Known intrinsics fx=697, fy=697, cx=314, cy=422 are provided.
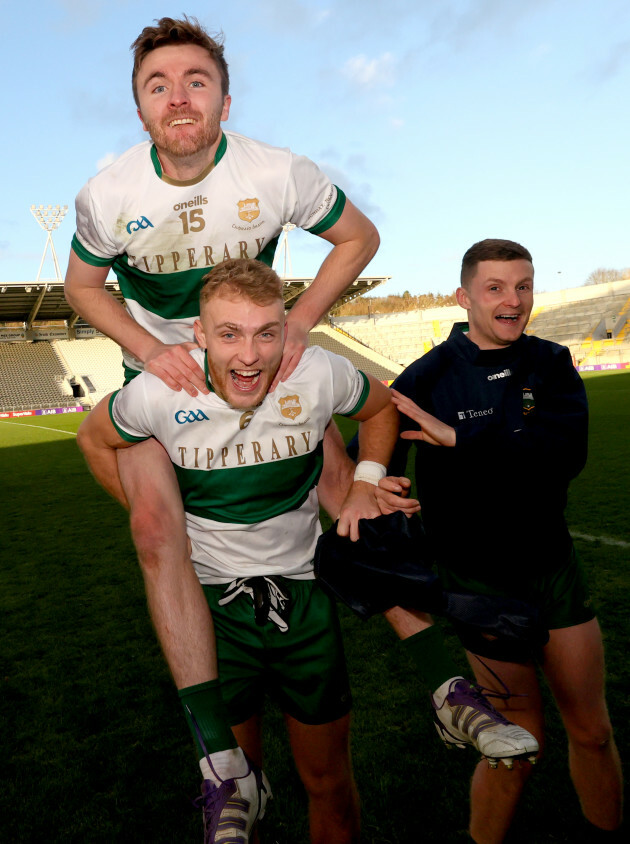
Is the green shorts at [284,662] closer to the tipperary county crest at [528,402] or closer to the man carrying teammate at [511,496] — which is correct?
the man carrying teammate at [511,496]

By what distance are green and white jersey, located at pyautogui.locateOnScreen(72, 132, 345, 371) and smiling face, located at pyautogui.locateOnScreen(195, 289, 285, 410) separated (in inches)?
15.7

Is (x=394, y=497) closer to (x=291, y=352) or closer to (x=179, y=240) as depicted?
(x=291, y=352)

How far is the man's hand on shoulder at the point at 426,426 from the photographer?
245 centimetres

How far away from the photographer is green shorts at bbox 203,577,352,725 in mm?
2295

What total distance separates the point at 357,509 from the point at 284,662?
57cm

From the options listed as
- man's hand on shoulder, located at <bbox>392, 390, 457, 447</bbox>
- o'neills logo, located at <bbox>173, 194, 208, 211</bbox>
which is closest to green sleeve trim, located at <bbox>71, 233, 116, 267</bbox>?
o'neills logo, located at <bbox>173, 194, 208, 211</bbox>

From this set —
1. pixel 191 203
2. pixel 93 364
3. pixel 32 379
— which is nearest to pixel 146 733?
pixel 191 203

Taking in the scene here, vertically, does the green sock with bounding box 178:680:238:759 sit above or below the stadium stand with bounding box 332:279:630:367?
below

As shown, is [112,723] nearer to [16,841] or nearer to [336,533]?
[16,841]

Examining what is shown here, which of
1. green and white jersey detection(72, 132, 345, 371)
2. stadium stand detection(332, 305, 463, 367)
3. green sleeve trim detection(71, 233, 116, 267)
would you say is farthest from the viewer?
stadium stand detection(332, 305, 463, 367)

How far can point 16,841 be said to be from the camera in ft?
8.77

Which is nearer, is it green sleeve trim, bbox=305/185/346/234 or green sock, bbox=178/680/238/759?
green sock, bbox=178/680/238/759

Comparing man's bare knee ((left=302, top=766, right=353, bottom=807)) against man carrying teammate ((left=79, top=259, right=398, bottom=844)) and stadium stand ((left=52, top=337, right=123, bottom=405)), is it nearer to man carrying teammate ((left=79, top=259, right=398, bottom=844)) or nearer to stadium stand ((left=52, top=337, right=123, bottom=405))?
man carrying teammate ((left=79, top=259, right=398, bottom=844))

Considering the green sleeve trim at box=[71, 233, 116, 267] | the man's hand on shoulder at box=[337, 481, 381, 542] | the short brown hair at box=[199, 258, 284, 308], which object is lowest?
the man's hand on shoulder at box=[337, 481, 381, 542]
